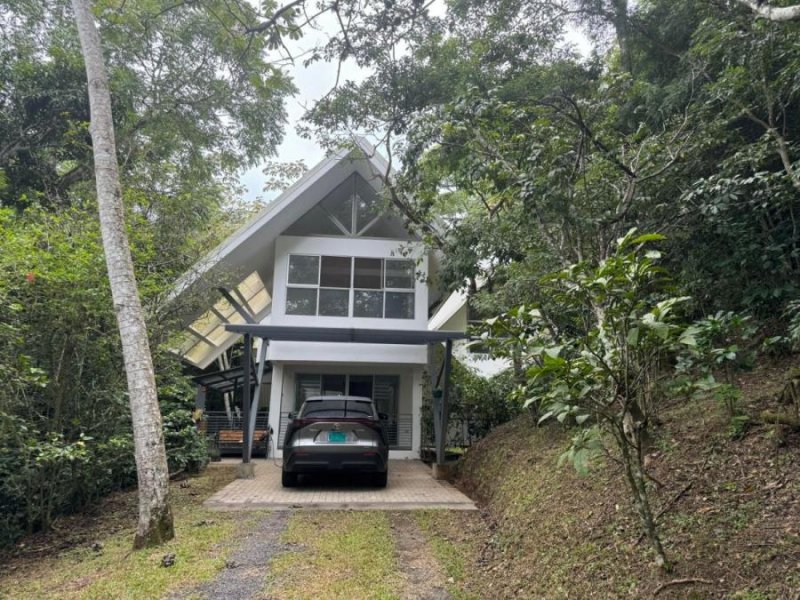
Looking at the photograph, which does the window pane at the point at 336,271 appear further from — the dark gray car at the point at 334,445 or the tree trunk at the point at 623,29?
the tree trunk at the point at 623,29

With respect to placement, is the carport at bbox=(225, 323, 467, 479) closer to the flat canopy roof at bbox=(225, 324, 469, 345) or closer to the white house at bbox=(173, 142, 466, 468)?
the flat canopy roof at bbox=(225, 324, 469, 345)

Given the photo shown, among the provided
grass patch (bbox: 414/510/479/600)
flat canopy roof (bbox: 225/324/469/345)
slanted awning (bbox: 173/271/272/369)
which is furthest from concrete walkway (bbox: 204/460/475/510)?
slanted awning (bbox: 173/271/272/369)

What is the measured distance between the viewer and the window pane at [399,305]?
486 inches

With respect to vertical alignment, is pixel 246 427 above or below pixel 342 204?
below

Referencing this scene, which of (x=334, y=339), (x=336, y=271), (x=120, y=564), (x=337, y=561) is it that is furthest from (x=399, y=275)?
(x=120, y=564)

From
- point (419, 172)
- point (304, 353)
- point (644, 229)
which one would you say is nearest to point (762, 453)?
point (644, 229)

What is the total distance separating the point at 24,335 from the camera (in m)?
5.14

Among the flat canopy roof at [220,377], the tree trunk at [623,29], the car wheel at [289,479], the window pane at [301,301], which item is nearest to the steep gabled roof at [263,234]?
the window pane at [301,301]

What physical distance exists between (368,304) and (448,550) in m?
8.17

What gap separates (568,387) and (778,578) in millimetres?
1436

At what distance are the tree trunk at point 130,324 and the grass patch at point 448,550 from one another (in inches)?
107

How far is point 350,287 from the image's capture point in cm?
1230

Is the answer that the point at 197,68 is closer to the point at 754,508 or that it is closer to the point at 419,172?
the point at 419,172

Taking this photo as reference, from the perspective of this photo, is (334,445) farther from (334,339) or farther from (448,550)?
(334,339)
